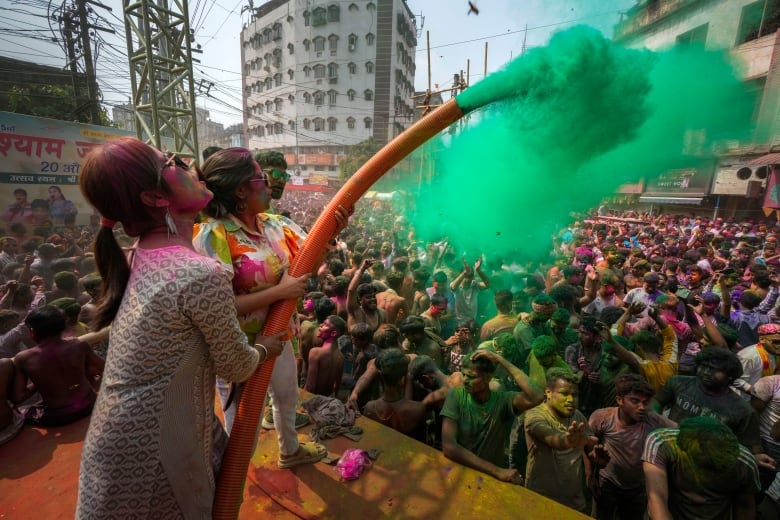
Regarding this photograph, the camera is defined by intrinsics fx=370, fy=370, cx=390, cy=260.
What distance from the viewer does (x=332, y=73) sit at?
183ft

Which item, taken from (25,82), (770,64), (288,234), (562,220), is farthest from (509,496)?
(25,82)

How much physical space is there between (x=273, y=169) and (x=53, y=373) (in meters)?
2.88

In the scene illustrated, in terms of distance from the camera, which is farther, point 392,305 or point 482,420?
point 392,305

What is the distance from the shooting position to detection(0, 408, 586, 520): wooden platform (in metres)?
2.35

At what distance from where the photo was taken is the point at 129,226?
1448 mm

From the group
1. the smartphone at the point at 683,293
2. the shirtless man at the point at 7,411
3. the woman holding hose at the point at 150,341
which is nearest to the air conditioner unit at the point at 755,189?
the smartphone at the point at 683,293

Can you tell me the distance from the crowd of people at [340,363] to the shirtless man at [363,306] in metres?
0.03

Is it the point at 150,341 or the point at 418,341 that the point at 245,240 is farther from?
the point at 418,341

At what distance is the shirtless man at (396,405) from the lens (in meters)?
3.50

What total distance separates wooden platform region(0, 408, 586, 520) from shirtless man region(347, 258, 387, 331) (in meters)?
2.62

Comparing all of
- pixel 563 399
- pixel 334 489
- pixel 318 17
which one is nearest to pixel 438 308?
pixel 563 399

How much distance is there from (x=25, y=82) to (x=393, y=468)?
3045cm

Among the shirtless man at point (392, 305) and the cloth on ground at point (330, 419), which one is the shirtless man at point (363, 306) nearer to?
the shirtless man at point (392, 305)

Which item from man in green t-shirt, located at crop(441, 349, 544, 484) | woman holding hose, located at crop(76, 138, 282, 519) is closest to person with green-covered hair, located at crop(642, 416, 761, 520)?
man in green t-shirt, located at crop(441, 349, 544, 484)
